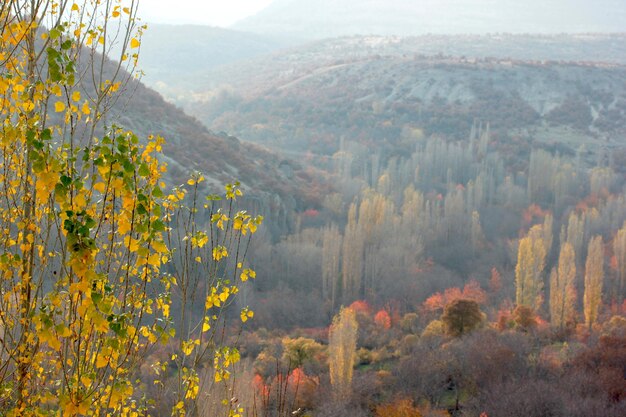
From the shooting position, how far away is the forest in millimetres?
4441

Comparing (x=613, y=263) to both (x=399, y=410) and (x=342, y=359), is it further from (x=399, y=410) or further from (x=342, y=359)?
(x=399, y=410)

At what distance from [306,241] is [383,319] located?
1139 centimetres

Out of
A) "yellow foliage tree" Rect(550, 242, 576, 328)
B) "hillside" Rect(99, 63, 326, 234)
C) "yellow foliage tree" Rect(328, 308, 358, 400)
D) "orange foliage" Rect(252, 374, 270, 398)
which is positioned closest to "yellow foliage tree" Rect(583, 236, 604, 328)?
"yellow foliage tree" Rect(550, 242, 576, 328)

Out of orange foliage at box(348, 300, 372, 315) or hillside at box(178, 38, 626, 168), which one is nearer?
orange foliage at box(348, 300, 372, 315)

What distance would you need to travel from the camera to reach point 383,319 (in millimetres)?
40312

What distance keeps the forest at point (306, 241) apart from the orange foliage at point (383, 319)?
0.49ft

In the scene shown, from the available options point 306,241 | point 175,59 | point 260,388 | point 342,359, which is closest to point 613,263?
point 306,241

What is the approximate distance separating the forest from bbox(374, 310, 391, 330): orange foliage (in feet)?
0.49

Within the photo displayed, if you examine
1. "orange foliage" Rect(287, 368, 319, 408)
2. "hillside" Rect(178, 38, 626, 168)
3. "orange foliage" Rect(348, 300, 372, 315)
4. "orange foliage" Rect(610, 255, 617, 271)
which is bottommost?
"orange foliage" Rect(348, 300, 372, 315)

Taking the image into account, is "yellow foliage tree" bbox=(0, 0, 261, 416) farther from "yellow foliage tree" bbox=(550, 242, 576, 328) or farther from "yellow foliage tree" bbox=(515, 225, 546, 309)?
"yellow foliage tree" bbox=(515, 225, 546, 309)

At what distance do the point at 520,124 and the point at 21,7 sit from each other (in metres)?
98.9

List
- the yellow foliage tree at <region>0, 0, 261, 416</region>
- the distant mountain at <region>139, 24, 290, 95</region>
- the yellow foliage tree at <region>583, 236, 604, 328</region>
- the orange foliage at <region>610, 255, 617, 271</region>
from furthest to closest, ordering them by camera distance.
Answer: the distant mountain at <region>139, 24, 290, 95</region> → the orange foliage at <region>610, 255, 617, 271</region> → the yellow foliage tree at <region>583, 236, 604, 328</region> → the yellow foliage tree at <region>0, 0, 261, 416</region>

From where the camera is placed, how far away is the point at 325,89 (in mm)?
115062

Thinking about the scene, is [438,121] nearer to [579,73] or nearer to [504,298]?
[579,73]
